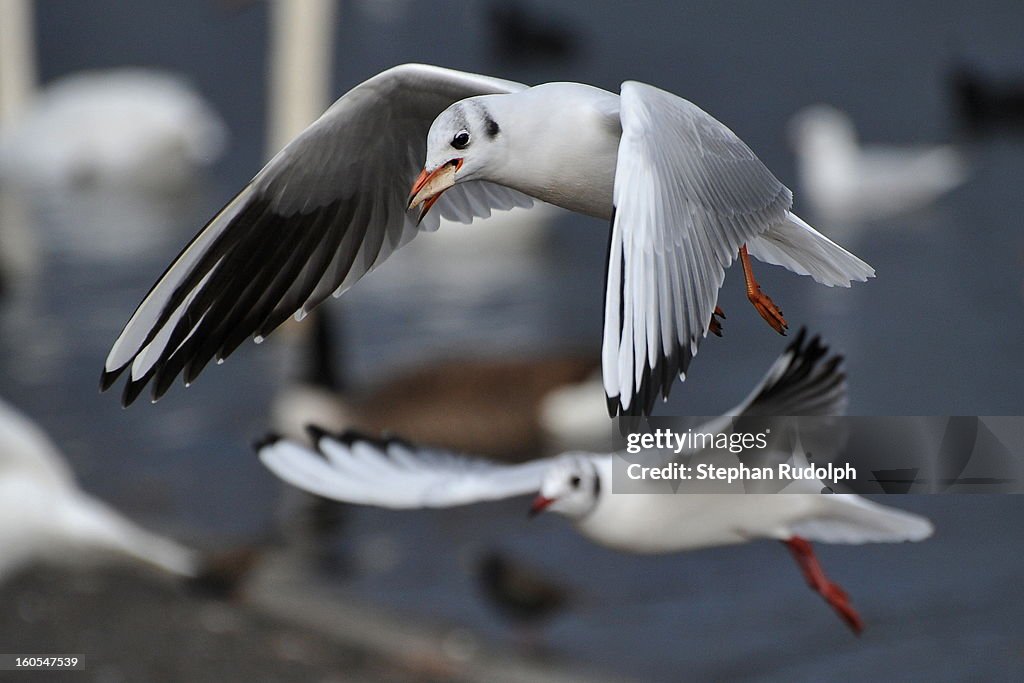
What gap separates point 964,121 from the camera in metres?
15.5

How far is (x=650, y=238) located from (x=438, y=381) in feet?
21.3

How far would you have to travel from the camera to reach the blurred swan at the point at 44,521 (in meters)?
5.59

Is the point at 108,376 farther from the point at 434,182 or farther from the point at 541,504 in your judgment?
the point at 541,504

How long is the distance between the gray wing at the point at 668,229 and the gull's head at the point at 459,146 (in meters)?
0.16

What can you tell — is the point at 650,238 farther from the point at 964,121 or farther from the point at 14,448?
the point at 964,121

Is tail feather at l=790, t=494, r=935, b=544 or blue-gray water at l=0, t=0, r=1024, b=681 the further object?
blue-gray water at l=0, t=0, r=1024, b=681

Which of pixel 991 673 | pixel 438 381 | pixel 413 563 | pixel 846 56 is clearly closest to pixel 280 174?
pixel 991 673

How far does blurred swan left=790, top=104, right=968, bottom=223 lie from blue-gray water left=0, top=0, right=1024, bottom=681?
10.8 inches

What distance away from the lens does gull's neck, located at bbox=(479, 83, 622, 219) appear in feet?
5.97

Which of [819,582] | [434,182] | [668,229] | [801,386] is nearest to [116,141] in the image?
[819,582]

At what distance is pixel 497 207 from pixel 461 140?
60cm

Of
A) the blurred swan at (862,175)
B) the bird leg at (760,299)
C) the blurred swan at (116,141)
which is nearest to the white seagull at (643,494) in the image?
the bird leg at (760,299)

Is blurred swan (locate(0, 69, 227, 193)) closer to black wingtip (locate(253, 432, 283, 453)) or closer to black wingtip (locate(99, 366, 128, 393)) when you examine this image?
black wingtip (locate(253, 432, 283, 453))

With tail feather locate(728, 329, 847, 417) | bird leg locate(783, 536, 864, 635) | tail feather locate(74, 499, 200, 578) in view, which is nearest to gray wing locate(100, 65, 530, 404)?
tail feather locate(728, 329, 847, 417)
